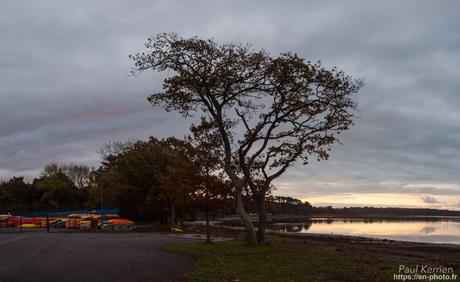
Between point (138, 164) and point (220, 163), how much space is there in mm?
34005

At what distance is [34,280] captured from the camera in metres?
14.1

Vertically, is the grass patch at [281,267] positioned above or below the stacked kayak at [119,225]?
above

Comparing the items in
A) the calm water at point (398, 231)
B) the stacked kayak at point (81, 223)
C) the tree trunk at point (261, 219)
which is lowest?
the calm water at point (398, 231)

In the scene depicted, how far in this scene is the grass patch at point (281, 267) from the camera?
544 inches

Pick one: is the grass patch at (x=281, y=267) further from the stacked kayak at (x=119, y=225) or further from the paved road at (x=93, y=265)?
the stacked kayak at (x=119, y=225)

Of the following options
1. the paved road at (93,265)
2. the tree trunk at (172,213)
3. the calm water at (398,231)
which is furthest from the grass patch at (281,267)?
the calm water at (398,231)

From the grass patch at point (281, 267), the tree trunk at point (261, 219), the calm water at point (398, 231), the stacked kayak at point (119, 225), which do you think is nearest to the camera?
the grass patch at point (281, 267)

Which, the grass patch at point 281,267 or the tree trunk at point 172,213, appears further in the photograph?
the tree trunk at point 172,213

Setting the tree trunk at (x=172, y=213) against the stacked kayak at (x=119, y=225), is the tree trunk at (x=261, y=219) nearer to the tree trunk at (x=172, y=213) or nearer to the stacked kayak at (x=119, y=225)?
the stacked kayak at (x=119, y=225)

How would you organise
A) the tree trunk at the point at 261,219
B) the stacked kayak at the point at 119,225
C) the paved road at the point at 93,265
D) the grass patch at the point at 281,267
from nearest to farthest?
1. the grass patch at the point at 281,267
2. the paved road at the point at 93,265
3. the tree trunk at the point at 261,219
4. the stacked kayak at the point at 119,225

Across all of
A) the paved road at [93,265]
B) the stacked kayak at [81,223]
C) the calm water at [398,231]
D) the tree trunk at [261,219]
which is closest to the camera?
the paved road at [93,265]

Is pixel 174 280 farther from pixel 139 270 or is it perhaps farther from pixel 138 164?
pixel 138 164

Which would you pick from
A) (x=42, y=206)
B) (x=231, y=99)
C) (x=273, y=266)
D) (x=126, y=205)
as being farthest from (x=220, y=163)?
(x=42, y=206)

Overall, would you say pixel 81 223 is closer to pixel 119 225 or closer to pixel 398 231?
pixel 119 225
